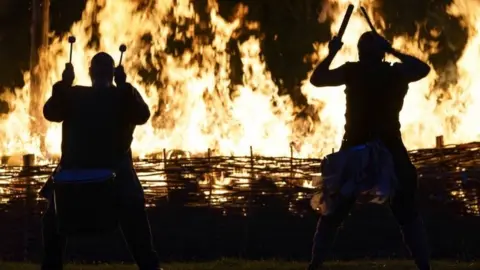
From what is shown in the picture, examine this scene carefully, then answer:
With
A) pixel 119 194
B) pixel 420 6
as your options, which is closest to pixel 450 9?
pixel 420 6

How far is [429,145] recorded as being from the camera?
1462 cm

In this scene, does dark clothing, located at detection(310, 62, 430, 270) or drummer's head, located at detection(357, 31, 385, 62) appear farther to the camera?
drummer's head, located at detection(357, 31, 385, 62)

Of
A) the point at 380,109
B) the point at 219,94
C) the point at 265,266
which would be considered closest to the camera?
the point at 380,109

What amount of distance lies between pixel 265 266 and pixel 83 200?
3207mm

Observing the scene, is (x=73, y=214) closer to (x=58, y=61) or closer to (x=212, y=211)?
(x=212, y=211)

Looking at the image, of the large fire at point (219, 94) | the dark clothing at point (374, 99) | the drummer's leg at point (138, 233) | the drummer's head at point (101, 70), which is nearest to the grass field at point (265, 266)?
the dark clothing at point (374, 99)

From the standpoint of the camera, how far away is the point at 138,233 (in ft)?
21.7

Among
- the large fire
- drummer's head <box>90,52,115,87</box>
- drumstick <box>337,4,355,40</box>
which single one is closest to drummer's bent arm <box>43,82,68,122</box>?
drummer's head <box>90,52,115,87</box>

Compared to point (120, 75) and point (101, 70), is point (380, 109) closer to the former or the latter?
point (120, 75)

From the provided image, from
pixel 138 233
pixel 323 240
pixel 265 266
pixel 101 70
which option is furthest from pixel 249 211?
pixel 101 70

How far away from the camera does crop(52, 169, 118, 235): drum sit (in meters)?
6.41

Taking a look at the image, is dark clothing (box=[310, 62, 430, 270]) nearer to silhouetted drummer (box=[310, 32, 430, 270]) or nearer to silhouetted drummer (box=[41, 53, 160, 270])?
silhouetted drummer (box=[310, 32, 430, 270])

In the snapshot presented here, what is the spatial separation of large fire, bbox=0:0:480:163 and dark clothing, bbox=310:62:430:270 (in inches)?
235

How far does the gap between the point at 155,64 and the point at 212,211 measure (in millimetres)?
4056
